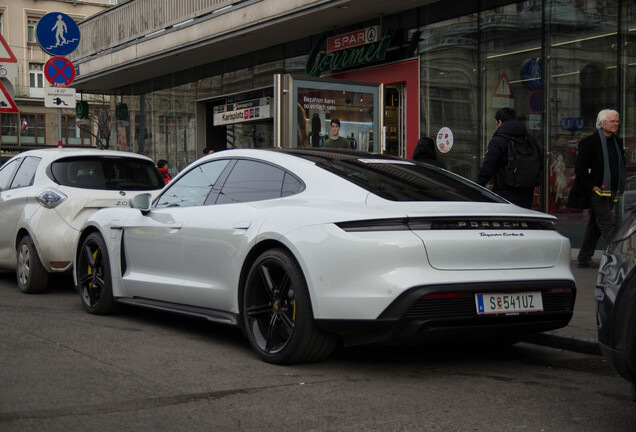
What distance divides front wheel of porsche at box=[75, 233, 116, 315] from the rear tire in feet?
4.20

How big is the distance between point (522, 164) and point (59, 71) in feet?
29.7

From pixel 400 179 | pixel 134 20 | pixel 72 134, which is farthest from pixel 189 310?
pixel 72 134

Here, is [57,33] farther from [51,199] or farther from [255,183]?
[255,183]

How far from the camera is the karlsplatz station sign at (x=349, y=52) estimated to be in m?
16.3

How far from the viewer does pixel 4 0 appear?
61938 millimetres

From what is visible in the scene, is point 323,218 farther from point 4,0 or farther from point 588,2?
point 4,0

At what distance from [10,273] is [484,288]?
840 centimetres

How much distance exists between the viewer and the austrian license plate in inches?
203

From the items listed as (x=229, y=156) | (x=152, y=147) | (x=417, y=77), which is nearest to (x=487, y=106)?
(x=417, y=77)

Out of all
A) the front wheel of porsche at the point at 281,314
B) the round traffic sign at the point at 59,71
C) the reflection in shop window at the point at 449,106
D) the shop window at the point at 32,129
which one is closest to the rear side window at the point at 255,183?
the front wheel of porsche at the point at 281,314

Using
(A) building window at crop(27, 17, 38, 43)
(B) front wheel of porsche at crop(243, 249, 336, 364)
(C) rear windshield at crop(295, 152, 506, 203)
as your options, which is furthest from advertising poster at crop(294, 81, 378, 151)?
(A) building window at crop(27, 17, 38, 43)

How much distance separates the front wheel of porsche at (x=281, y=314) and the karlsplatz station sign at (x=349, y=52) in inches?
437

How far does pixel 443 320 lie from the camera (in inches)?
199

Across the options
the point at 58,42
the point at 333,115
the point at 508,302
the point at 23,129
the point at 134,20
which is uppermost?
the point at 134,20
